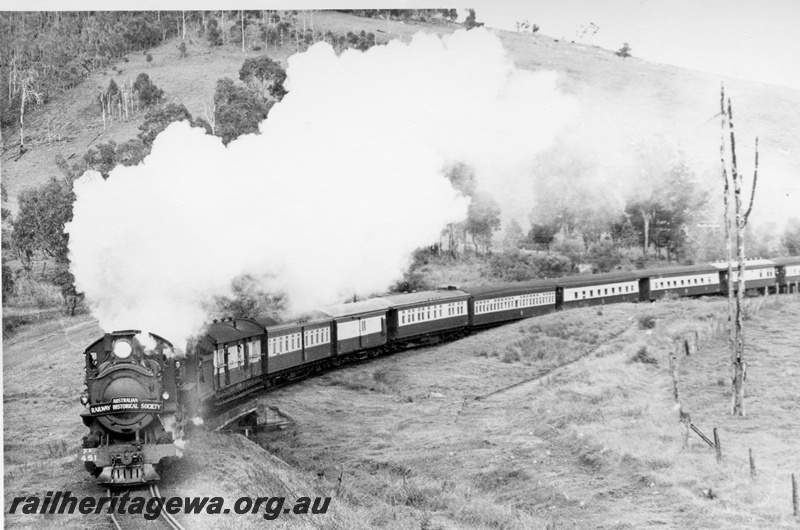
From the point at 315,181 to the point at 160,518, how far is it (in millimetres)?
3212

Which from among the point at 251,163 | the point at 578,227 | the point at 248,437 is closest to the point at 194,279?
the point at 251,163

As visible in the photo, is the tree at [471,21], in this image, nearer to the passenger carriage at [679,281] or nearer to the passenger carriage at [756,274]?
the passenger carriage at [679,281]

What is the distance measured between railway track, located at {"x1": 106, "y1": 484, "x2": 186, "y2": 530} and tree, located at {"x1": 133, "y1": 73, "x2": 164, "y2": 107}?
11.4 feet

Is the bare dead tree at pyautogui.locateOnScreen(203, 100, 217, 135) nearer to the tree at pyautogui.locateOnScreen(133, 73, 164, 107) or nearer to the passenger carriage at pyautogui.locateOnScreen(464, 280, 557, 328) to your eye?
the tree at pyautogui.locateOnScreen(133, 73, 164, 107)

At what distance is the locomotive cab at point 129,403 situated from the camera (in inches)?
209

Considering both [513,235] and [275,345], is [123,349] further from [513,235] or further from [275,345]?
[513,235]

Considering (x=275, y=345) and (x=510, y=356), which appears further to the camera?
(x=510, y=356)

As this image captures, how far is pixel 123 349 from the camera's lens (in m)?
5.39

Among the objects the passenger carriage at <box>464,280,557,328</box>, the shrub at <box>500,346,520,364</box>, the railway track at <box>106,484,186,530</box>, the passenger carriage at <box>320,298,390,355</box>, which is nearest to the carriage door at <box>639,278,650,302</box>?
the passenger carriage at <box>464,280,557,328</box>

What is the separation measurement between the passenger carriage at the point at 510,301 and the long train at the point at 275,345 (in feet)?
0.04

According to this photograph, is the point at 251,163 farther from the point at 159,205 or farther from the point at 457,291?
the point at 457,291

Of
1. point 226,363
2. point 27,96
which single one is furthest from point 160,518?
point 27,96

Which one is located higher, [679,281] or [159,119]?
[159,119]

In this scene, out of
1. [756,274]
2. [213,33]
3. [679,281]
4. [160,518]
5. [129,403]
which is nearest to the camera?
[129,403]
